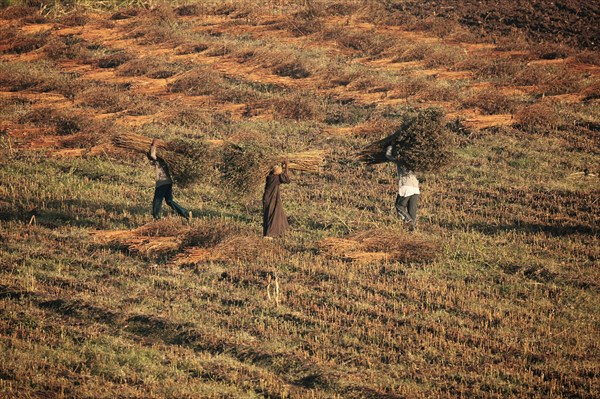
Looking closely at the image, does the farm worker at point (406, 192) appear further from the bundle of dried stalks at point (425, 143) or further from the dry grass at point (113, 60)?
the dry grass at point (113, 60)

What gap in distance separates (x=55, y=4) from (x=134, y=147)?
19296mm

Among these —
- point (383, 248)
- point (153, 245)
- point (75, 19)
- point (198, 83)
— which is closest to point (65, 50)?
point (75, 19)

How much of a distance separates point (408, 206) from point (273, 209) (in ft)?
6.53

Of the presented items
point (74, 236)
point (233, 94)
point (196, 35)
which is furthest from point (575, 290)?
point (196, 35)

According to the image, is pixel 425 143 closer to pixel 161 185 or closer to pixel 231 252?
pixel 231 252

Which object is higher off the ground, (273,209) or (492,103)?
(492,103)

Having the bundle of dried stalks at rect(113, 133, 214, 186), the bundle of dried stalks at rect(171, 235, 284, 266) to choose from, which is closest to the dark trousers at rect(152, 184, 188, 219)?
the bundle of dried stalks at rect(113, 133, 214, 186)

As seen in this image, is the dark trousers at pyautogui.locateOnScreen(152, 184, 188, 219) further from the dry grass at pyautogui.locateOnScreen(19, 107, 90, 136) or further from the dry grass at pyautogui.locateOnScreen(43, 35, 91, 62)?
the dry grass at pyautogui.locateOnScreen(43, 35, 91, 62)

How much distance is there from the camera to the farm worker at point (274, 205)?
A: 10773 millimetres

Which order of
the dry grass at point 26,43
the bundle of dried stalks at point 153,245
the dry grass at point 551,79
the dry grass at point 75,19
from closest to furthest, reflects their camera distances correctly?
1. the bundle of dried stalks at point 153,245
2. the dry grass at point 551,79
3. the dry grass at point 26,43
4. the dry grass at point 75,19

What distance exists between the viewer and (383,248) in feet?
33.6

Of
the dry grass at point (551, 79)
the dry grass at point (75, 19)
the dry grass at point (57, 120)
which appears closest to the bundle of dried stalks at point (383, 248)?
the dry grass at point (57, 120)

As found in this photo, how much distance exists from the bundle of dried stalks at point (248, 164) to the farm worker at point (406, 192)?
1.42 m

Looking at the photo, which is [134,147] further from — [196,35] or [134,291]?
[196,35]
